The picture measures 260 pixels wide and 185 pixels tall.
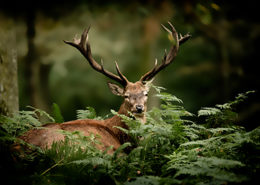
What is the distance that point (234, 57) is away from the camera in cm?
1415

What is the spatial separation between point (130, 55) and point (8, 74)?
12.9 m

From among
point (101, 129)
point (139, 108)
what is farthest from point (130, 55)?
point (101, 129)

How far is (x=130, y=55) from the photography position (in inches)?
693

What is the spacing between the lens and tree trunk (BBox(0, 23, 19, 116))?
15.5ft

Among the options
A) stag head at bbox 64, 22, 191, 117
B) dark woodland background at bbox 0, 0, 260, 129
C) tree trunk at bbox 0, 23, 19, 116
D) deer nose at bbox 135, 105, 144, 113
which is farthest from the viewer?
dark woodland background at bbox 0, 0, 260, 129

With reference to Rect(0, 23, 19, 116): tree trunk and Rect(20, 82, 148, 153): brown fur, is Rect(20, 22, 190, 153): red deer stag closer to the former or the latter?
Rect(20, 82, 148, 153): brown fur

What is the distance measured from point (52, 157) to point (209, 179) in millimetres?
1474

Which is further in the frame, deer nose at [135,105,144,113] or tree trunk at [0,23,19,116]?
deer nose at [135,105,144,113]

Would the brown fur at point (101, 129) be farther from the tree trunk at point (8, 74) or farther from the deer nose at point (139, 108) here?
the tree trunk at point (8, 74)

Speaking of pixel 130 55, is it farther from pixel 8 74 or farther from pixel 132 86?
pixel 8 74

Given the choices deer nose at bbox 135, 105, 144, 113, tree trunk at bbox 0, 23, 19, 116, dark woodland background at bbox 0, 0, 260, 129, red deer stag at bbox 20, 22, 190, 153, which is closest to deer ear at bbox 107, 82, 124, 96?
red deer stag at bbox 20, 22, 190, 153

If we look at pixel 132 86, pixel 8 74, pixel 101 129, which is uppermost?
pixel 132 86

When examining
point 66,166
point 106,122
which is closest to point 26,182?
point 66,166

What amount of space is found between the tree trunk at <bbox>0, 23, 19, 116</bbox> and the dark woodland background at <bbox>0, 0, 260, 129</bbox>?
2.25 m
